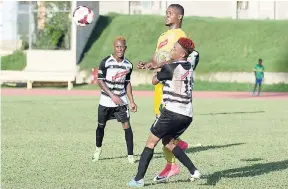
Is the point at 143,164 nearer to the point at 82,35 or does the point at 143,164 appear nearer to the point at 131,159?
the point at 131,159

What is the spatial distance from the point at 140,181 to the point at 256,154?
402 cm

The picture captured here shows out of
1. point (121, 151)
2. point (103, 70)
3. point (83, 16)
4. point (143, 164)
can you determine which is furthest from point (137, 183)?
point (83, 16)

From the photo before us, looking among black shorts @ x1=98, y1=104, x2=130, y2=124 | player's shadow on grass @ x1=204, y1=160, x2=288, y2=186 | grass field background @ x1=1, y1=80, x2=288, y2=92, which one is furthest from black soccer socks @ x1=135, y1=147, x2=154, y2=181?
grass field background @ x1=1, y1=80, x2=288, y2=92

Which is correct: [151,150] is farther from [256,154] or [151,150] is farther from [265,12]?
[265,12]

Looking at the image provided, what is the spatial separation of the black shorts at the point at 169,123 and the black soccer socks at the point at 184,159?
9.5 inches

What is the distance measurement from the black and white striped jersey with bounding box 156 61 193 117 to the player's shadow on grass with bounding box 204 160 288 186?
1.07 meters

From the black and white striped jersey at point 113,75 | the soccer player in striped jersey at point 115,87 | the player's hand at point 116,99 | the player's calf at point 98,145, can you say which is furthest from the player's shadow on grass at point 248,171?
the black and white striped jersey at point 113,75

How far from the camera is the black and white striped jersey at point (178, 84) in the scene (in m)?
9.35

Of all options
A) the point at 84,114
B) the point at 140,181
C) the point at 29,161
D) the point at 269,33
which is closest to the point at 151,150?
the point at 140,181

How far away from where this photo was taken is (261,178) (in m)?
10.2

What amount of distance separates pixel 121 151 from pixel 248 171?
312cm

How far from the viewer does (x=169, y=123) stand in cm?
945

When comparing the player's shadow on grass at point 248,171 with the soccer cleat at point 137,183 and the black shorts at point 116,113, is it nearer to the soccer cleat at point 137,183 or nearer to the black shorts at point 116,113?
the soccer cleat at point 137,183

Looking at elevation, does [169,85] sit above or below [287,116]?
above
